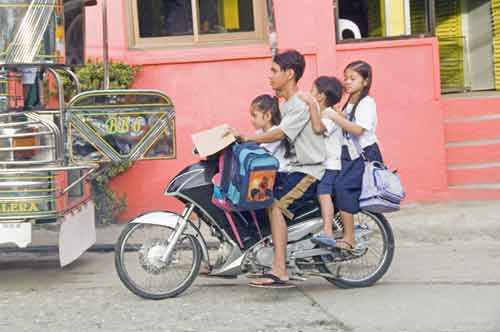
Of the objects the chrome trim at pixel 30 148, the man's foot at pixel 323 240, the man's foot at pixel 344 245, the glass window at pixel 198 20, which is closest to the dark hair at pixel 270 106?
the man's foot at pixel 323 240

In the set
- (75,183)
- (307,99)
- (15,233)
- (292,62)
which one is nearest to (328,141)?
(307,99)

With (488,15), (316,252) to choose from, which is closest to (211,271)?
(316,252)

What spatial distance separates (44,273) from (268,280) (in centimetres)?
237

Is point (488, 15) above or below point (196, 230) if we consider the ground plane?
above

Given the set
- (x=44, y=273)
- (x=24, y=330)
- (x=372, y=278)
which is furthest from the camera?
(x=44, y=273)

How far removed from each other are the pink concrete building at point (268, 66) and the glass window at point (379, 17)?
2cm

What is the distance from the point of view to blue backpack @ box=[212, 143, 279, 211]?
20.1ft

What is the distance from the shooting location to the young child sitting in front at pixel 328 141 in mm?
6480

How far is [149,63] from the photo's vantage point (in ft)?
32.1

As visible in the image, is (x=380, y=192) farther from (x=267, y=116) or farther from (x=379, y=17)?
(x=379, y=17)

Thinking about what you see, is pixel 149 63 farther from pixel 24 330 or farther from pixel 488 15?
pixel 488 15

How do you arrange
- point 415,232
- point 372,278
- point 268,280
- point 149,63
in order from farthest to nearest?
point 149,63 < point 415,232 < point 372,278 < point 268,280

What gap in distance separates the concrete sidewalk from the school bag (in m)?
2.38

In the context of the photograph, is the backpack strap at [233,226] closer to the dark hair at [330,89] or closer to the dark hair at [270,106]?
the dark hair at [270,106]
